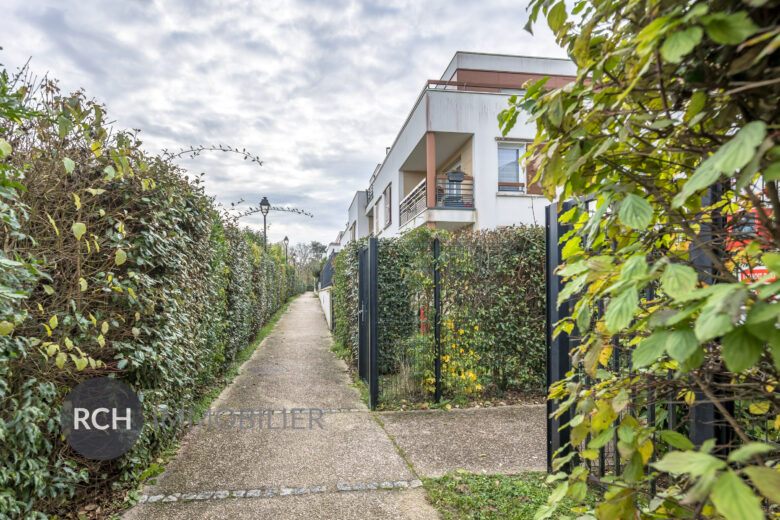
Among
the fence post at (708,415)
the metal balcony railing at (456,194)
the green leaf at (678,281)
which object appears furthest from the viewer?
the metal balcony railing at (456,194)

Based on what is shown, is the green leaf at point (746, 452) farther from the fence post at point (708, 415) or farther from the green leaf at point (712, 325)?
the fence post at point (708, 415)

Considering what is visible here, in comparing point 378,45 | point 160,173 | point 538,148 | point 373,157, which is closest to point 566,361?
point 538,148

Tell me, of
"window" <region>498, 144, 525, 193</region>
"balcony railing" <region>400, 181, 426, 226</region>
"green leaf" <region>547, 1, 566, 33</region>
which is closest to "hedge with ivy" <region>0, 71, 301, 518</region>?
"green leaf" <region>547, 1, 566, 33</region>

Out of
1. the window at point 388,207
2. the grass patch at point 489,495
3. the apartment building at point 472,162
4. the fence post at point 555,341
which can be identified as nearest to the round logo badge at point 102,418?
the grass patch at point 489,495

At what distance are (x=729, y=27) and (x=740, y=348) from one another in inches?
20.7

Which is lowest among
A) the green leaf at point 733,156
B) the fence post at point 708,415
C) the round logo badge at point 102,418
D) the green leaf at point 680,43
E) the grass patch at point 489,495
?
the grass patch at point 489,495

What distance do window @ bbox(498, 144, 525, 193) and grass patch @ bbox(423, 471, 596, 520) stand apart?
343 inches

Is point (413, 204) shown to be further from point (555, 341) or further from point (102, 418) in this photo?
point (102, 418)

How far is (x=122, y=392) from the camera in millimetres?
2809

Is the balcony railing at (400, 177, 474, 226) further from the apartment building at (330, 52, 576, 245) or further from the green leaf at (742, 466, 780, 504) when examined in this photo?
the green leaf at (742, 466, 780, 504)

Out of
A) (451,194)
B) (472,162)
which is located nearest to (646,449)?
(451,194)

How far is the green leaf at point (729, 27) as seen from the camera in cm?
62

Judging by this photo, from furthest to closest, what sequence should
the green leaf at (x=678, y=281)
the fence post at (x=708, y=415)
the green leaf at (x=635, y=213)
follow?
the fence post at (x=708, y=415) < the green leaf at (x=635, y=213) < the green leaf at (x=678, y=281)

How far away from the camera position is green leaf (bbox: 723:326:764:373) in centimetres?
58
